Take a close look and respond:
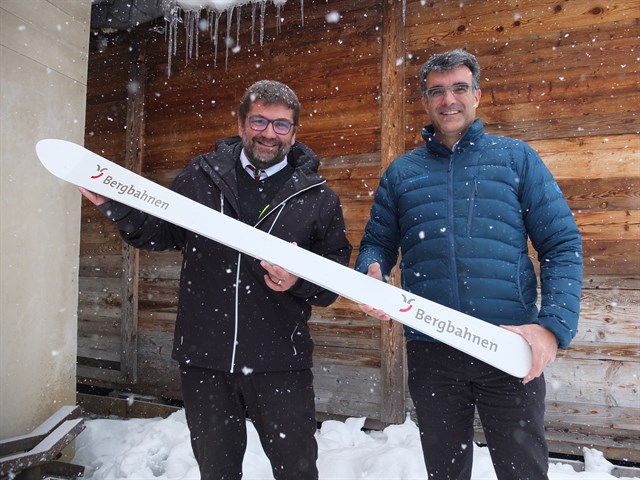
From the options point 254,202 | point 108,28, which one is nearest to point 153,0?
point 108,28

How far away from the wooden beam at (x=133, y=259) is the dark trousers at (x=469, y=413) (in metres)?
3.31

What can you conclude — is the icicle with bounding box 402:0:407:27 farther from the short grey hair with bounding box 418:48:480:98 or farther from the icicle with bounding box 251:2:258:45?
the short grey hair with bounding box 418:48:480:98

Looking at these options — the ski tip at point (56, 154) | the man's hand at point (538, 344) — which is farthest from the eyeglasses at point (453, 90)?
the ski tip at point (56, 154)

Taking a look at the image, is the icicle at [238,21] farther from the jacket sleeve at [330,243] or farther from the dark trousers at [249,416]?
the dark trousers at [249,416]

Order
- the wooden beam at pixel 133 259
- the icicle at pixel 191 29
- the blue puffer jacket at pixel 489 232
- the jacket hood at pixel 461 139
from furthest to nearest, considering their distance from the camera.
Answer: the wooden beam at pixel 133 259, the icicle at pixel 191 29, the jacket hood at pixel 461 139, the blue puffer jacket at pixel 489 232

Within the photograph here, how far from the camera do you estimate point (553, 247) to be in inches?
57.9

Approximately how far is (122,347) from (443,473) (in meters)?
3.53

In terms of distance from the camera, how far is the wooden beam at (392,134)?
3.34m

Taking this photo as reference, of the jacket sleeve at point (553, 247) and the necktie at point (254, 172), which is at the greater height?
the necktie at point (254, 172)

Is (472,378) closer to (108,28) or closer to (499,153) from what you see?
(499,153)

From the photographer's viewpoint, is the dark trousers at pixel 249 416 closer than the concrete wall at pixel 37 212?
Yes

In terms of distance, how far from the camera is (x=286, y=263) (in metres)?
1.53

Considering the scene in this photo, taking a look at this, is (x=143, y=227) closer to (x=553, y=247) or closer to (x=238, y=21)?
(x=553, y=247)

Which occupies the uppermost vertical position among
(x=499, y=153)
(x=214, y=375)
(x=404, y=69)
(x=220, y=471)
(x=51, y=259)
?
(x=404, y=69)
